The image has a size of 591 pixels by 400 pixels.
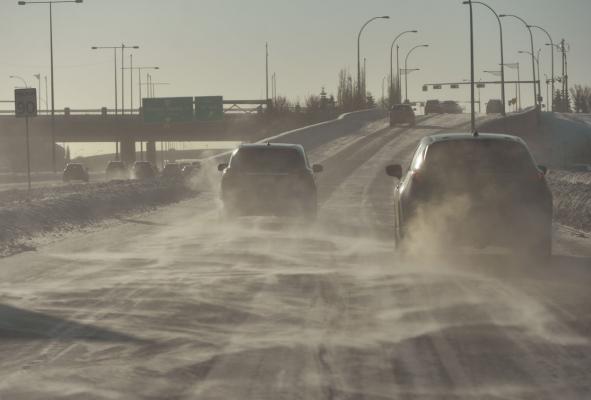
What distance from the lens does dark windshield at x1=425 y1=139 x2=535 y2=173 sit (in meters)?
16.8

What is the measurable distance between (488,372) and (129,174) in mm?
81129

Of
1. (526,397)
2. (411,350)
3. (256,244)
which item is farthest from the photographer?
(256,244)

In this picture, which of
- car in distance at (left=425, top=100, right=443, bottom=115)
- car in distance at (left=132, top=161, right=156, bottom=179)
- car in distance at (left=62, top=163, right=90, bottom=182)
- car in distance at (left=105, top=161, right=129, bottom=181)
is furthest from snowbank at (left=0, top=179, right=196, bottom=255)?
car in distance at (left=425, top=100, right=443, bottom=115)

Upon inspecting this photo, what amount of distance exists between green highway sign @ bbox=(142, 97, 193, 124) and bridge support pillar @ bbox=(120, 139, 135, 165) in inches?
1095

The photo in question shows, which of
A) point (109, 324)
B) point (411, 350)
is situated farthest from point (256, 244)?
point (411, 350)

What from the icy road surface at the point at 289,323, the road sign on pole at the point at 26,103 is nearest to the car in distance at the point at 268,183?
the icy road surface at the point at 289,323

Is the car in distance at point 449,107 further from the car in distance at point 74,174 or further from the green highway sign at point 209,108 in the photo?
the car in distance at point 74,174

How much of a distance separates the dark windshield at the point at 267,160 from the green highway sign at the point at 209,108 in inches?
2658

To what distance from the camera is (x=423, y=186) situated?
55.6 feet

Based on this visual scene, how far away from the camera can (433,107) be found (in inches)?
5084

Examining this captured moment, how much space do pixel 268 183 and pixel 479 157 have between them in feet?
30.9

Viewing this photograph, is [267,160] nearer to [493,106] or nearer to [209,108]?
[209,108]

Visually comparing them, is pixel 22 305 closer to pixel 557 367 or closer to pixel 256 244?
pixel 557 367

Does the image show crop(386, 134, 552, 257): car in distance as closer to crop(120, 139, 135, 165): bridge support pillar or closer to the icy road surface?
the icy road surface
